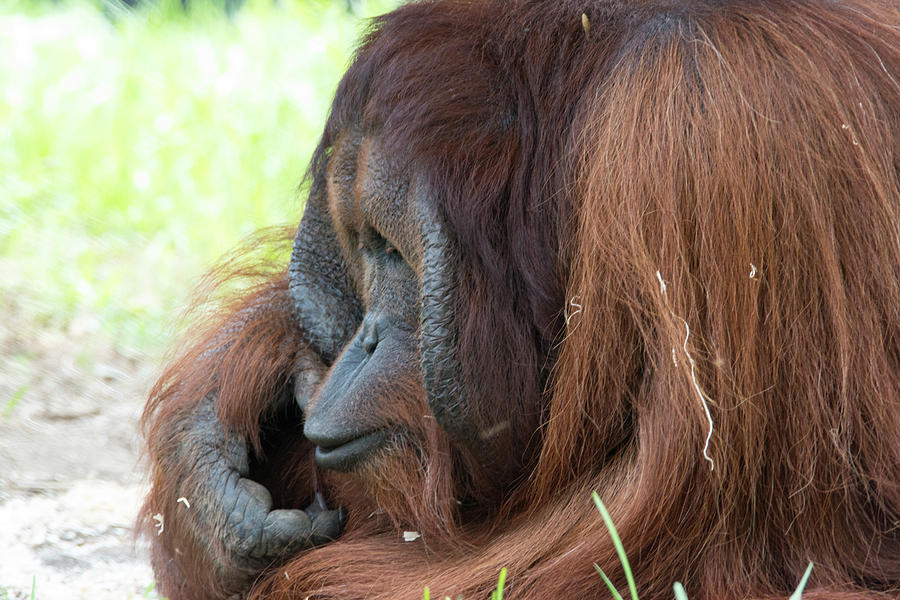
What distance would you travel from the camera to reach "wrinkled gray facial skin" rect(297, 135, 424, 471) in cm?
183

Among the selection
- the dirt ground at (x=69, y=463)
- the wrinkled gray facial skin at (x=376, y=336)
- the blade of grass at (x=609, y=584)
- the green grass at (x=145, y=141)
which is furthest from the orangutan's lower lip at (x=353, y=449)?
the green grass at (x=145, y=141)

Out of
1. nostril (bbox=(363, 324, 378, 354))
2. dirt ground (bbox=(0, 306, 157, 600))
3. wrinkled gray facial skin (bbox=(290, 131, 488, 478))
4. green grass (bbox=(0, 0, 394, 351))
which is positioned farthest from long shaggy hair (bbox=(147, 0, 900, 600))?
green grass (bbox=(0, 0, 394, 351))

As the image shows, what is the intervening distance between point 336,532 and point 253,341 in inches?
16.2

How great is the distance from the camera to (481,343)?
5.70ft

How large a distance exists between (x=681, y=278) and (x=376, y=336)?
20.6 inches

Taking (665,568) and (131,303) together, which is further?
(131,303)

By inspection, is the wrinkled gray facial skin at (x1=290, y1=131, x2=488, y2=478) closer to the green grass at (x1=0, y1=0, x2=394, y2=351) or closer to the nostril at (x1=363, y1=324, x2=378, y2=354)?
the nostril at (x1=363, y1=324, x2=378, y2=354)

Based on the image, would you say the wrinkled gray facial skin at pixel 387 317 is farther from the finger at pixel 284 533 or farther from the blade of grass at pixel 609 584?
the blade of grass at pixel 609 584

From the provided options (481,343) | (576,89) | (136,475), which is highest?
(576,89)

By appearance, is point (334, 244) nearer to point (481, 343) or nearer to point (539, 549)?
point (481, 343)

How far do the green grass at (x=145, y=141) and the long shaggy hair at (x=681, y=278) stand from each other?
1.42 metres

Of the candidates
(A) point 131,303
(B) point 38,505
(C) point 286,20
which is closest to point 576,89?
(B) point 38,505

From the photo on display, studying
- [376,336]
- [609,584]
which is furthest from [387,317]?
[609,584]

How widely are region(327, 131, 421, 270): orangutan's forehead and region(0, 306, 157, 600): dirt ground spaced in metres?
0.83
